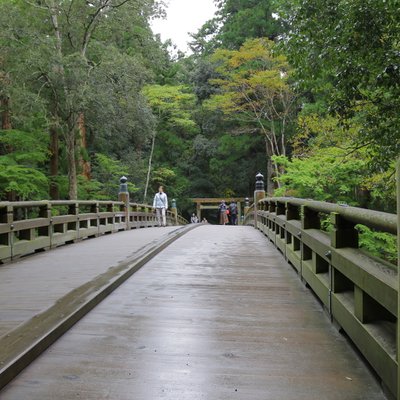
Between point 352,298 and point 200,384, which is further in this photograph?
point 352,298

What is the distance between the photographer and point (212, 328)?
3469mm

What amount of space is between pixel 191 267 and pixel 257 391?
3.82 meters

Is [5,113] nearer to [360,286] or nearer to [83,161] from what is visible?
[83,161]

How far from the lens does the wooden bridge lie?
2.41 meters

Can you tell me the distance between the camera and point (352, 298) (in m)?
3.16

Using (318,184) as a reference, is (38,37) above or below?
above

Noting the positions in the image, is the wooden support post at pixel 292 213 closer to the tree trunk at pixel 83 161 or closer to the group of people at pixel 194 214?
the group of people at pixel 194 214

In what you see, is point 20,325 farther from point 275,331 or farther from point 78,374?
point 275,331

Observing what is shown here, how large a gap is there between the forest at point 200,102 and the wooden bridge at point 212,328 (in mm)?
2627

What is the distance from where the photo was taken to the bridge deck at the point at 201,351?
2.42 m

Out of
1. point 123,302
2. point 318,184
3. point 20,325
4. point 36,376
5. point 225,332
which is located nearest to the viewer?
point 36,376

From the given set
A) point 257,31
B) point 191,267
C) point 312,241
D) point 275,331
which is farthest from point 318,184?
point 257,31

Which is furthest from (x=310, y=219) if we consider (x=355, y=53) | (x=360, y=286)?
(x=355, y=53)

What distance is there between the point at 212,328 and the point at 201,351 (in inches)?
19.3
